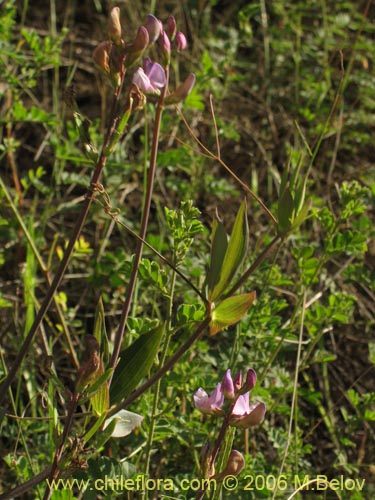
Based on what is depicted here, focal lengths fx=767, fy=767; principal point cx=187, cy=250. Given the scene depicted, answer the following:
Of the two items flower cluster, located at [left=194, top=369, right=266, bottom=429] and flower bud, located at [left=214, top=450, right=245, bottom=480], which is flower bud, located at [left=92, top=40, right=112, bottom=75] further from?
flower bud, located at [left=214, top=450, right=245, bottom=480]

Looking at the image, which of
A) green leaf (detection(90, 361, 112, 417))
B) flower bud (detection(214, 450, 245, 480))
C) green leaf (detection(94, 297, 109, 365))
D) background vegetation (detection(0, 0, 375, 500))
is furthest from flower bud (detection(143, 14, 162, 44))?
flower bud (detection(214, 450, 245, 480))

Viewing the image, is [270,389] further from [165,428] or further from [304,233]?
[304,233]

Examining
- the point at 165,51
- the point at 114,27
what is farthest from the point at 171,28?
the point at 114,27

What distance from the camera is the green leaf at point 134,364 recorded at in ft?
4.01

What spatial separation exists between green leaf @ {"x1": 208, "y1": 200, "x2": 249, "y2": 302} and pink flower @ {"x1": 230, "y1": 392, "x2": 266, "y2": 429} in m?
0.18

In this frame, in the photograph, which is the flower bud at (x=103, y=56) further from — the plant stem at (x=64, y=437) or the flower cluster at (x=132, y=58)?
the plant stem at (x=64, y=437)

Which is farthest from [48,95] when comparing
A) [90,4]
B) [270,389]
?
[270,389]

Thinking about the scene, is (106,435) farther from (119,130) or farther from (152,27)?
(152,27)

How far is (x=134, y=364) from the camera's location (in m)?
1.24

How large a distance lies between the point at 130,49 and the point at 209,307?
416 mm

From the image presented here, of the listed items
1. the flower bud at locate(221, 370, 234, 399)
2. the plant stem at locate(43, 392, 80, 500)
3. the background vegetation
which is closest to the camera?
the plant stem at locate(43, 392, 80, 500)

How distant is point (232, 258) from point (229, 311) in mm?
80

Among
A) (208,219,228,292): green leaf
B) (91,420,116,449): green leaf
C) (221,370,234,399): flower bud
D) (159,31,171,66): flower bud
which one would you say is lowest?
(91,420,116,449): green leaf

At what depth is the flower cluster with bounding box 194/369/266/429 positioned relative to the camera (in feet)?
3.89
